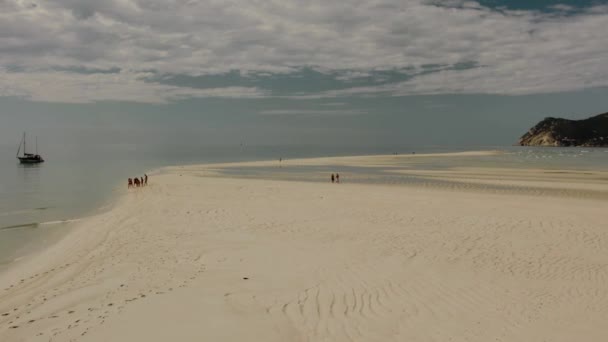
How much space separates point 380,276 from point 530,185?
110 ft

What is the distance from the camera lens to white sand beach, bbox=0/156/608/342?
8.72m

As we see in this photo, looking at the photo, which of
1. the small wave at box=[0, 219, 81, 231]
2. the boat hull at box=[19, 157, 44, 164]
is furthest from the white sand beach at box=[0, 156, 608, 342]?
the boat hull at box=[19, 157, 44, 164]

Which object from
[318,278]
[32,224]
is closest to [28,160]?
[32,224]

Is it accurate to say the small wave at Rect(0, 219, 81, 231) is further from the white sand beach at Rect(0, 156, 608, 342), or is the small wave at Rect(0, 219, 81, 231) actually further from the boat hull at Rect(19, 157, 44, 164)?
the boat hull at Rect(19, 157, 44, 164)

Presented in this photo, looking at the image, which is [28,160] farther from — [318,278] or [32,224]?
[318,278]

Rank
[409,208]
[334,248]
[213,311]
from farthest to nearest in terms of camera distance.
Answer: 1. [409,208]
2. [334,248]
3. [213,311]

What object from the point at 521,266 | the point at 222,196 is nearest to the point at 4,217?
the point at 222,196

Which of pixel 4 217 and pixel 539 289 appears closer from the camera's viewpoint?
pixel 539 289

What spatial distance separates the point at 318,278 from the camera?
12000mm

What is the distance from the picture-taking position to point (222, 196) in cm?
3128

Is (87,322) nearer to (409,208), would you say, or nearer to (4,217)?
(409,208)

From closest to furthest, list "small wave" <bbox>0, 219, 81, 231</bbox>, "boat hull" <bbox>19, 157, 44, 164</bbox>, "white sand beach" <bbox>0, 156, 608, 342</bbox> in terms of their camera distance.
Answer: "white sand beach" <bbox>0, 156, 608, 342</bbox> → "small wave" <bbox>0, 219, 81, 231</bbox> → "boat hull" <bbox>19, 157, 44, 164</bbox>

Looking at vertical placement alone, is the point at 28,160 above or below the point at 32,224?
above

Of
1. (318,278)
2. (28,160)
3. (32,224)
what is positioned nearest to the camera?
(318,278)
